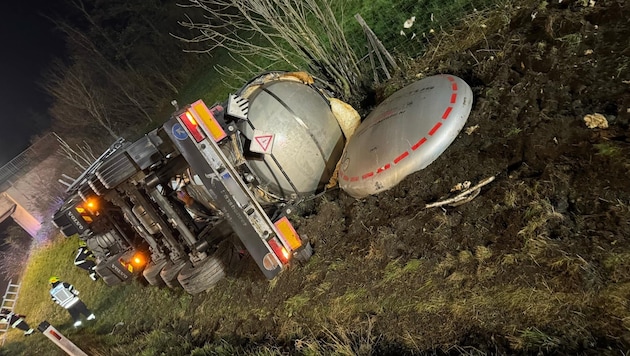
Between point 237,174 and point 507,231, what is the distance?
3028mm

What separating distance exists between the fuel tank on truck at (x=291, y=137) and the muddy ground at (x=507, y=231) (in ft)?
2.14

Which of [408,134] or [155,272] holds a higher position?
[408,134]

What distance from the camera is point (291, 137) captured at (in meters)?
6.11

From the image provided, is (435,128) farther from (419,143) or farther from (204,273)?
(204,273)

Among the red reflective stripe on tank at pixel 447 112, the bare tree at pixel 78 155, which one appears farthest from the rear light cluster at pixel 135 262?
the bare tree at pixel 78 155

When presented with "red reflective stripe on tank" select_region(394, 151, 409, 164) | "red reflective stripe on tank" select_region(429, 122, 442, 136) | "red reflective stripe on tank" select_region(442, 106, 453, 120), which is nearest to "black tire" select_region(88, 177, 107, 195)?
"red reflective stripe on tank" select_region(394, 151, 409, 164)

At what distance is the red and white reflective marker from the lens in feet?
16.0

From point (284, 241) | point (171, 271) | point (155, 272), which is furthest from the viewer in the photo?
point (155, 272)

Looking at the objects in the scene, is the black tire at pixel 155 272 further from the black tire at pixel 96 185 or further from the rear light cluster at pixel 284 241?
the rear light cluster at pixel 284 241

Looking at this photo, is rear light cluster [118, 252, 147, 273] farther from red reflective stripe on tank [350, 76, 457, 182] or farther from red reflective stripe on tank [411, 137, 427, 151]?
red reflective stripe on tank [411, 137, 427, 151]

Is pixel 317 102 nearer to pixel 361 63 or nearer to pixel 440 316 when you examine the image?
pixel 361 63

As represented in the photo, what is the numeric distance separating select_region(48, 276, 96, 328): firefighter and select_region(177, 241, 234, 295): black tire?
11.6 ft

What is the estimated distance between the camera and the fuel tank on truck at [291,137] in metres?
6.08

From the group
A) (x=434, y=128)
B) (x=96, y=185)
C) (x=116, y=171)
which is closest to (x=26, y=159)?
(x=96, y=185)
